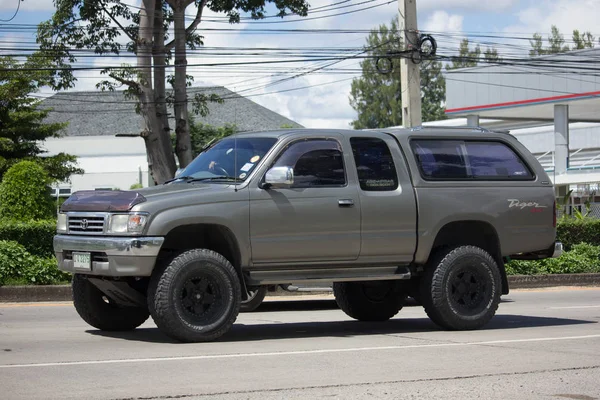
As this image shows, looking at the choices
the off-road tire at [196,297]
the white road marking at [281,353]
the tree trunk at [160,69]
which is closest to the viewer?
Answer: the white road marking at [281,353]

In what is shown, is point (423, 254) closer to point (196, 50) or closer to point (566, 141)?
point (196, 50)

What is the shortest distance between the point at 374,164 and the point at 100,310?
132 inches

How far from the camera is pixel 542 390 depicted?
7164 mm

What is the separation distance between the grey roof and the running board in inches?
2112

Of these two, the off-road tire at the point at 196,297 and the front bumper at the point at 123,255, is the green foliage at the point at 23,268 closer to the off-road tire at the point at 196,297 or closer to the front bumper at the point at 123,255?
the front bumper at the point at 123,255

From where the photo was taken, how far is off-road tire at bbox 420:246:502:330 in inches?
419

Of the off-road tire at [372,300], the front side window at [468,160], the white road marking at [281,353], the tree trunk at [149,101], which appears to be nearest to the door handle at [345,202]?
the front side window at [468,160]

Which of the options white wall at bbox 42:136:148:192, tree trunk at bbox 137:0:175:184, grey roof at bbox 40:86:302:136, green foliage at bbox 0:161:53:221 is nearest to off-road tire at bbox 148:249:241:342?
green foliage at bbox 0:161:53:221

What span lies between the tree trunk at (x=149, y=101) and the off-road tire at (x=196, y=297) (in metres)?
16.3

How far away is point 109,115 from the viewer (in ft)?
214

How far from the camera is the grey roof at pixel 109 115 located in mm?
64125

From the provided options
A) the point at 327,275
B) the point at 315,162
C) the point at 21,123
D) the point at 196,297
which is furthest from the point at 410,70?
the point at 21,123

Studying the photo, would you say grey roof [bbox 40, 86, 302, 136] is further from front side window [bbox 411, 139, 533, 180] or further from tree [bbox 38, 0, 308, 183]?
front side window [bbox 411, 139, 533, 180]

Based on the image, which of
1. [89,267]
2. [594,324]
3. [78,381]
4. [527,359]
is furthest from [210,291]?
[594,324]
